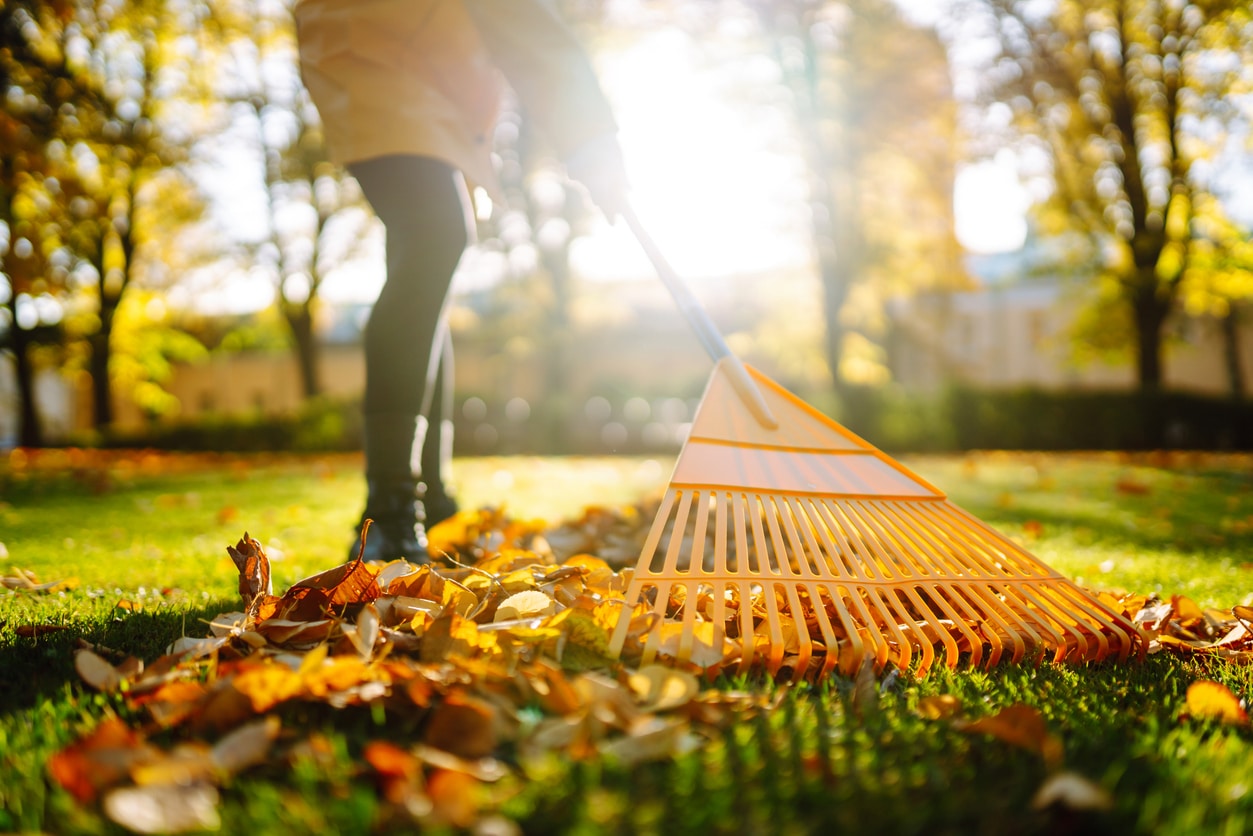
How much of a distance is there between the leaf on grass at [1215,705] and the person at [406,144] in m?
1.59

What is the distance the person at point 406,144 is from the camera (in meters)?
2.18

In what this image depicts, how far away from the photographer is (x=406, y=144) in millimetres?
2189

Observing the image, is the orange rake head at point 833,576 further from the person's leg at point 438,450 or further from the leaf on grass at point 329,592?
the person's leg at point 438,450

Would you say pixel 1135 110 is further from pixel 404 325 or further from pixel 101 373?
pixel 101 373

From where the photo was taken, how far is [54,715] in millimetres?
1082

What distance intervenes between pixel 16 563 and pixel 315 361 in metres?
13.7

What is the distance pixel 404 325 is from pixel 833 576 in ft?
4.23

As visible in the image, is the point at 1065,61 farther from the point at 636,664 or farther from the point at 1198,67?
the point at 636,664

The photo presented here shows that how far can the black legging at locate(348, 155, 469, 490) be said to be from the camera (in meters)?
2.19

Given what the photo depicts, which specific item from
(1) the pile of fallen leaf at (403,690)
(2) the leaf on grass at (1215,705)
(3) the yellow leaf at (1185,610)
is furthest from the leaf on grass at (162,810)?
(3) the yellow leaf at (1185,610)

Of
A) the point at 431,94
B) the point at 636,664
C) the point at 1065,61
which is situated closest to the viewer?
the point at 636,664

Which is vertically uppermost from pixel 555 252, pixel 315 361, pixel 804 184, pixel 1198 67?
pixel 1198 67

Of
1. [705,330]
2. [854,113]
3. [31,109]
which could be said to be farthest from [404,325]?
[854,113]

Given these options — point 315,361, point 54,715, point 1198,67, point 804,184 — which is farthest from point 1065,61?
point 54,715
